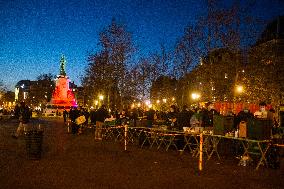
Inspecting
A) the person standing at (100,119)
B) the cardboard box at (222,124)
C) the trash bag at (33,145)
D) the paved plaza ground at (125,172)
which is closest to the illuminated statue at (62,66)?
the person standing at (100,119)

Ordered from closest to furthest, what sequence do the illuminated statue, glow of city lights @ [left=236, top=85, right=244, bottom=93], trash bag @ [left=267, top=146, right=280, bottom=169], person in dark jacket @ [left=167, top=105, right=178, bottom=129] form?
trash bag @ [left=267, top=146, right=280, bottom=169]
person in dark jacket @ [left=167, top=105, right=178, bottom=129]
glow of city lights @ [left=236, top=85, right=244, bottom=93]
the illuminated statue

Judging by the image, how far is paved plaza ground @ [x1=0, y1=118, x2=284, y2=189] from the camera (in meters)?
9.68

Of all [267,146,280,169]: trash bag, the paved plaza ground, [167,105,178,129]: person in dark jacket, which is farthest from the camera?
[167,105,178,129]: person in dark jacket

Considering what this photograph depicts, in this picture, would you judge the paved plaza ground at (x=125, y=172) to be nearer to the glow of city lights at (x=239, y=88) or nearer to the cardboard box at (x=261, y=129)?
the cardboard box at (x=261, y=129)

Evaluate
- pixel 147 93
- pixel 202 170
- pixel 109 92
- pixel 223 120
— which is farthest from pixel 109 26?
pixel 202 170

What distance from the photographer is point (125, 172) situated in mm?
11305

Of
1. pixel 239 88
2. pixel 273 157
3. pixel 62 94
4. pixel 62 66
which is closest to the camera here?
pixel 273 157

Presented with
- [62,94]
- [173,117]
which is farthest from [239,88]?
[62,94]

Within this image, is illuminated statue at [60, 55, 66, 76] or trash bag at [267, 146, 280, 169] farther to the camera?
illuminated statue at [60, 55, 66, 76]

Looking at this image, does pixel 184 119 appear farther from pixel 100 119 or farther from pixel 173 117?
pixel 100 119

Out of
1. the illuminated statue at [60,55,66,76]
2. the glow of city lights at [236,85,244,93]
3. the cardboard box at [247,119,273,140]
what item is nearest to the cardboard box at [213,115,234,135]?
the cardboard box at [247,119,273,140]

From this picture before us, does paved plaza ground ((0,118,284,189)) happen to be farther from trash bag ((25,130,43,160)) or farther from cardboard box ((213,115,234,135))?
cardboard box ((213,115,234,135))

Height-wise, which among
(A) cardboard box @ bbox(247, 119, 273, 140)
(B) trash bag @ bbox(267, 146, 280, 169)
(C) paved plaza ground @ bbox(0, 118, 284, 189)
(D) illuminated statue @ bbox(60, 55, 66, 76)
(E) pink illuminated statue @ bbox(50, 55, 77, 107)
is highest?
(D) illuminated statue @ bbox(60, 55, 66, 76)

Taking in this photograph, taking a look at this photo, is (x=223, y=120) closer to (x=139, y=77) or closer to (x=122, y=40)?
(x=122, y=40)
